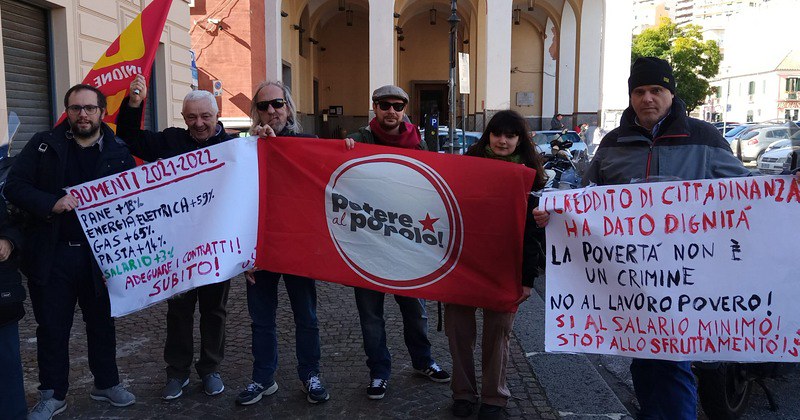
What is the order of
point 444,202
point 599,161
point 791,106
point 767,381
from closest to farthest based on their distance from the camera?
point 599,161, point 444,202, point 767,381, point 791,106

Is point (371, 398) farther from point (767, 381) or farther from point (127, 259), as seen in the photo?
point (767, 381)

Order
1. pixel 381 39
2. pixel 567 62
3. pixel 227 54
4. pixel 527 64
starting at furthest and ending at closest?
pixel 527 64 → pixel 567 62 → pixel 381 39 → pixel 227 54

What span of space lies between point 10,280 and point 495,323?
258 cm

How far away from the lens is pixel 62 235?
380 cm

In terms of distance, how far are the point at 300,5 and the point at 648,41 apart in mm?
33151

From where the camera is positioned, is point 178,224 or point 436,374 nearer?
point 178,224

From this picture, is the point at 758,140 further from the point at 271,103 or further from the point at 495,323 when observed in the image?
the point at 271,103

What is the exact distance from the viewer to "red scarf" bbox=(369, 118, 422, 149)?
4.15 metres

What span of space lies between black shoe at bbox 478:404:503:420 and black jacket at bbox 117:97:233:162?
7.66 ft

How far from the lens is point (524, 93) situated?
34.3m

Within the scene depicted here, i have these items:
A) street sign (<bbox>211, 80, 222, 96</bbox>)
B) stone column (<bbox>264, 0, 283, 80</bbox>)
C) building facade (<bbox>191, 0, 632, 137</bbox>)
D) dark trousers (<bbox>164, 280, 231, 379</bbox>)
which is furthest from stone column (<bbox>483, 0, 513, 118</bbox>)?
dark trousers (<bbox>164, 280, 231, 379</bbox>)

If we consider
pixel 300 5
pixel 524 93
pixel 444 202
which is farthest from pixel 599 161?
pixel 524 93

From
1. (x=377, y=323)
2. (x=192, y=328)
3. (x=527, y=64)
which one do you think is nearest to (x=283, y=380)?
(x=192, y=328)

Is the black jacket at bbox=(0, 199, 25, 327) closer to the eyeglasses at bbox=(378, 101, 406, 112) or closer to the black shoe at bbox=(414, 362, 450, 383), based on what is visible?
the eyeglasses at bbox=(378, 101, 406, 112)
